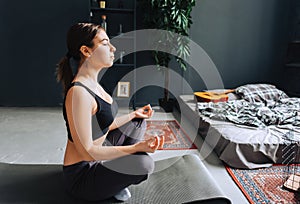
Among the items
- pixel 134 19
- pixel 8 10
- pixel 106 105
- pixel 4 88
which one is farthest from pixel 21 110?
pixel 106 105

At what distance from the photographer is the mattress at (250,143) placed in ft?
6.84

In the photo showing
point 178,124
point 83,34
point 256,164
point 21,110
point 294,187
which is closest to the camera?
point 83,34

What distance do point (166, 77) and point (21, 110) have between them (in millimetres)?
2142

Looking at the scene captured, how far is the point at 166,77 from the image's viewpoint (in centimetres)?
390

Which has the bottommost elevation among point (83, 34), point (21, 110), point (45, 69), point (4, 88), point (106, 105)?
point (21, 110)

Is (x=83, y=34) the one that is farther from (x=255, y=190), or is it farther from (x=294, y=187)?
(x=294, y=187)

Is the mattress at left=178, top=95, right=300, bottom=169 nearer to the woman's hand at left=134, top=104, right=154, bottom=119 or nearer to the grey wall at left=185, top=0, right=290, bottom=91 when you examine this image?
the woman's hand at left=134, top=104, right=154, bottom=119

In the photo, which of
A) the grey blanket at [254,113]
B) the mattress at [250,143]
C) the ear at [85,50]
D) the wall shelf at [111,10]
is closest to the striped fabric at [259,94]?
the grey blanket at [254,113]

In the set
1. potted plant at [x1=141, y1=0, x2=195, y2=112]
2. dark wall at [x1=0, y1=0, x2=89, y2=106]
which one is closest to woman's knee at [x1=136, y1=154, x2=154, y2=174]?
potted plant at [x1=141, y1=0, x2=195, y2=112]

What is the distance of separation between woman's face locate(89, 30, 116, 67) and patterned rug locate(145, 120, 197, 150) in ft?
5.00

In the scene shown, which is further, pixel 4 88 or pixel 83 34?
pixel 4 88

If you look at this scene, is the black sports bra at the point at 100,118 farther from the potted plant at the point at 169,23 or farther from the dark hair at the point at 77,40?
the potted plant at the point at 169,23

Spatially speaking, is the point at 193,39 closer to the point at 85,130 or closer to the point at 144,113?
the point at 144,113

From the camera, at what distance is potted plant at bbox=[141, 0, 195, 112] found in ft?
11.4
